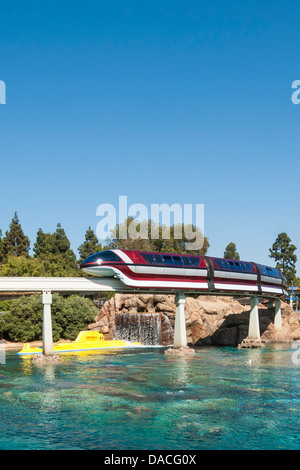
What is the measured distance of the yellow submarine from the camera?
188 ft

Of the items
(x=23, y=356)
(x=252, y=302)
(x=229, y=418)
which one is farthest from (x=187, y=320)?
(x=229, y=418)

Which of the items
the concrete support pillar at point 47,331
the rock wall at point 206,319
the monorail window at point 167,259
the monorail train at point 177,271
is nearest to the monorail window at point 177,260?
the monorail train at point 177,271

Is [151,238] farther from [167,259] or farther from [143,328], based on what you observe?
[167,259]

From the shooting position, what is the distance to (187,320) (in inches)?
2889

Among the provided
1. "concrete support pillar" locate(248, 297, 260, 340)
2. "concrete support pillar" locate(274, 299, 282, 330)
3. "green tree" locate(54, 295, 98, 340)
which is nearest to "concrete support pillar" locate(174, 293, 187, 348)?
"concrete support pillar" locate(248, 297, 260, 340)

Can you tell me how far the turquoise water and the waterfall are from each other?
2243cm

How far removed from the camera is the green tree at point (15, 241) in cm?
13938

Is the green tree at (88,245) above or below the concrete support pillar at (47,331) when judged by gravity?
above

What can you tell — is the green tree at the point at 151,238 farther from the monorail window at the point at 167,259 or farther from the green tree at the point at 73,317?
the monorail window at the point at 167,259

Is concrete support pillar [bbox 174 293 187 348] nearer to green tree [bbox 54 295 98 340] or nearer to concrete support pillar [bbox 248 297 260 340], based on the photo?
concrete support pillar [bbox 248 297 260 340]

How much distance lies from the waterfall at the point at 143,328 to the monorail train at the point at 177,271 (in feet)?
51.3

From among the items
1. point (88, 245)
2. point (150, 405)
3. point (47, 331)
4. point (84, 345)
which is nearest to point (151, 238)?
point (88, 245)

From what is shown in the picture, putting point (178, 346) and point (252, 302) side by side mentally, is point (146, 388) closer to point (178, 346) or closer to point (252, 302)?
point (178, 346)

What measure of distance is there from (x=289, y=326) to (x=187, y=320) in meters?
17.4
